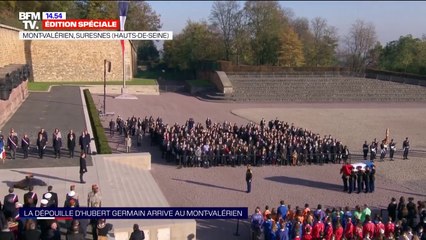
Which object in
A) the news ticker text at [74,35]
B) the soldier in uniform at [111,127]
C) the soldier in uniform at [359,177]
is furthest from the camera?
the news ticker text at [74,35]

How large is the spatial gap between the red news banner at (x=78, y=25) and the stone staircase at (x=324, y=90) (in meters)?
13.0

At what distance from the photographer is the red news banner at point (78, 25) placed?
39.4 m

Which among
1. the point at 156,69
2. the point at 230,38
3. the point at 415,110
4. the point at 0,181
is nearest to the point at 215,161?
the point at 0,181

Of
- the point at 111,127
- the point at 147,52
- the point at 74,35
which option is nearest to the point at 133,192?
the point at 111,127

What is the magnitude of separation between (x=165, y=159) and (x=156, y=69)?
49.1 meters

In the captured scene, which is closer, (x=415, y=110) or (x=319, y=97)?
(x=415, y=110)

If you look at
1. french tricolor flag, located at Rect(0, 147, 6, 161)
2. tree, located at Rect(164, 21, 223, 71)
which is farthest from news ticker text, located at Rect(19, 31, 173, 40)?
french tricolor flag, located at Rect(0, 147, 6, 161)

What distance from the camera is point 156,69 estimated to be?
6812cm

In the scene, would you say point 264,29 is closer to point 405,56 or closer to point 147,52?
point 405,56

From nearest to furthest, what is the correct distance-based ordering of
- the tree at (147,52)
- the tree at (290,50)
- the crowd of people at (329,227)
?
the crowd of people at (329,227)
the tree at (290,50)
the tree at (147,52)

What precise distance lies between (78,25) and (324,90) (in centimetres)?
2256

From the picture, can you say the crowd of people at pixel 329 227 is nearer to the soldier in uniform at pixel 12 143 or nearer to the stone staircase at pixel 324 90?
the soldier in uniform at pixel 12 143

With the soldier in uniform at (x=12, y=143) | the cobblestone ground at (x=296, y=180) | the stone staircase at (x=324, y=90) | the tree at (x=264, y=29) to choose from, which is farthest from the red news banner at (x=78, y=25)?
the soldier in uniform at (x=12, y=143)

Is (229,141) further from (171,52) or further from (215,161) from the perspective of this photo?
(171,52)
